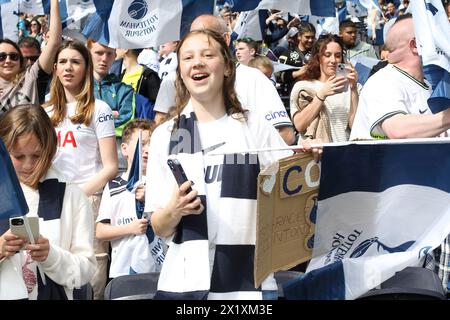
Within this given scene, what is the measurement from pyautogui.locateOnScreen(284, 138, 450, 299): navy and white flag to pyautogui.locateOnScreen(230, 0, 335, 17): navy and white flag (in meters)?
4.37

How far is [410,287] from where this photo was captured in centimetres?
404

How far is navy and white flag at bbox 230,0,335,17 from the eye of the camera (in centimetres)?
808

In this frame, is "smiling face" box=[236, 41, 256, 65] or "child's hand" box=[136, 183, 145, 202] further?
"smiling face" box=[236, 41, 256, 65]

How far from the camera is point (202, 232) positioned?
3.68 m

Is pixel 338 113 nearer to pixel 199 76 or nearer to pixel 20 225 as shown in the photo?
pixel 199 76

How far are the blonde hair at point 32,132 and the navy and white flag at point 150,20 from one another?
3.54 metres

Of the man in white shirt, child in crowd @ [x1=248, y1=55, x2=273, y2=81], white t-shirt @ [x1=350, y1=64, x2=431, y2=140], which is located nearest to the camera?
the man in white shirt

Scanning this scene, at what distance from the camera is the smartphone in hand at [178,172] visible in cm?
358

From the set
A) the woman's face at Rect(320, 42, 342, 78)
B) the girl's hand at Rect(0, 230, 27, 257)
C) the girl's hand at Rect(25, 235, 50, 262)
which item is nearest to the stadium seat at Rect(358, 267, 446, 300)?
the girl's hand at Rect(25, 235, 50, 262)

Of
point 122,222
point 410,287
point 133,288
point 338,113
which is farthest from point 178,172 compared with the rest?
point 338,113

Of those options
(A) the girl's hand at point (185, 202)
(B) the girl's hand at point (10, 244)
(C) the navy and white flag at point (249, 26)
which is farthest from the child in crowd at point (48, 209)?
(C) the navy and white flag at point (249, 26)

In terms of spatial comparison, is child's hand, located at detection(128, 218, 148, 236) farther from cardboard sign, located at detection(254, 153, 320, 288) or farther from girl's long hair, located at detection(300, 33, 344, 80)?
girl's long hair, located at detection(300, 33, 344, 80)

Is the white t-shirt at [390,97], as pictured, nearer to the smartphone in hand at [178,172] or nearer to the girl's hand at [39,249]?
the smartphone in hand at [178,172]
